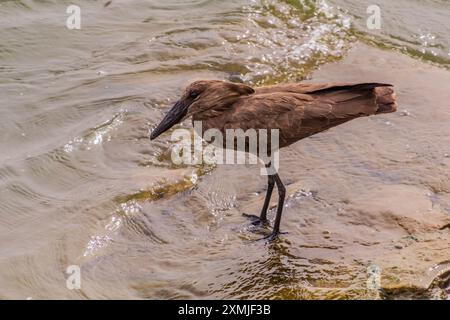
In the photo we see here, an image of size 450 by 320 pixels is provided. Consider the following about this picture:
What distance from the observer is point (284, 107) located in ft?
17.6

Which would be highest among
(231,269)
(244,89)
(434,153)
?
(244,89)

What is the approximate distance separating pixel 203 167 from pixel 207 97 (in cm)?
95

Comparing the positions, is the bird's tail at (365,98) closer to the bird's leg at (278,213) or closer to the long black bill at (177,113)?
the bird's leg at (278,213)

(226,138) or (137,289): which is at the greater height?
(226,138)

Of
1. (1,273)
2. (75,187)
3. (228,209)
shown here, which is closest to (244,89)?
(228,209)

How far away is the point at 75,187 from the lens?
623 cm

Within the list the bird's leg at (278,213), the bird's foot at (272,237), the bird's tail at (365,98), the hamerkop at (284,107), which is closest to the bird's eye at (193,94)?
the hamerkop at (284,107)

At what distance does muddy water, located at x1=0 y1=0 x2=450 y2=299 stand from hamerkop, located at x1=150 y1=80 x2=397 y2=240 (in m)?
0.51

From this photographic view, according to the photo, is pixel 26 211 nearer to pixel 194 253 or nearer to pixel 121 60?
pixel 194 253

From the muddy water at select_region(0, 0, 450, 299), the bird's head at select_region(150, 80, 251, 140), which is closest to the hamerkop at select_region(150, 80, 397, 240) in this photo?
the bird's head at select_region(150, 80, 251, 140)

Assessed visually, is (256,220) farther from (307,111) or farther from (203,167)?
(203,167)

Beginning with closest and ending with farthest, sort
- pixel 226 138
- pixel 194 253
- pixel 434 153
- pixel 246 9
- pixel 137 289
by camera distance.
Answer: pixel 137 289
pixel 194 253
pixel 226 138
pixel 434 153
pixel 246 9

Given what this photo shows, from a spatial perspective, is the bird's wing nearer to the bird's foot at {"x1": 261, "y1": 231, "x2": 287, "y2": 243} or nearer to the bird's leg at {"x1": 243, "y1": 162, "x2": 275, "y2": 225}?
the bird's leg at {"x1": 243, "y1": 162, "x2": 275, "y2": 225}

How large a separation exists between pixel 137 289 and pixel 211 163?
1.97 m
